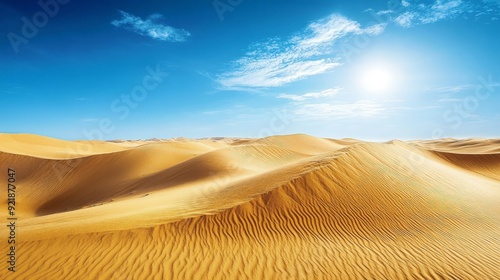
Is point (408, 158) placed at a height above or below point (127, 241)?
above

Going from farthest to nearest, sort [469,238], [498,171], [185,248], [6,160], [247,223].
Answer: [6,160], [498,171], [247,223], [469,238], [185,248]

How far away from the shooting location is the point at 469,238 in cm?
800

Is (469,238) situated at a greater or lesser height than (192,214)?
lesser

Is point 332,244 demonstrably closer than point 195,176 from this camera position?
Yes

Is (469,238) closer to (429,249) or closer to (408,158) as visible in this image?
(429,249)

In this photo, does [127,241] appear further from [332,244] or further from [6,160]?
[6,160]

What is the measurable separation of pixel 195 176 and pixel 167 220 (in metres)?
10.4


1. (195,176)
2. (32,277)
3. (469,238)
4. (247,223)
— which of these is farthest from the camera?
(195,176)

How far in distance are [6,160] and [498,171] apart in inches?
1762

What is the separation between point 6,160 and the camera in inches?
1020

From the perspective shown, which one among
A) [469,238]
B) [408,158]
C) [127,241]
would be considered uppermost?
[408,158]

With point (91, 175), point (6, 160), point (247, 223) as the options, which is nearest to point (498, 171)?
point (247, 223)

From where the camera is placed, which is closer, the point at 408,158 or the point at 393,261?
the point at 393,261

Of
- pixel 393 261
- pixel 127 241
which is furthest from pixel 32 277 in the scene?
pixel 393 261
